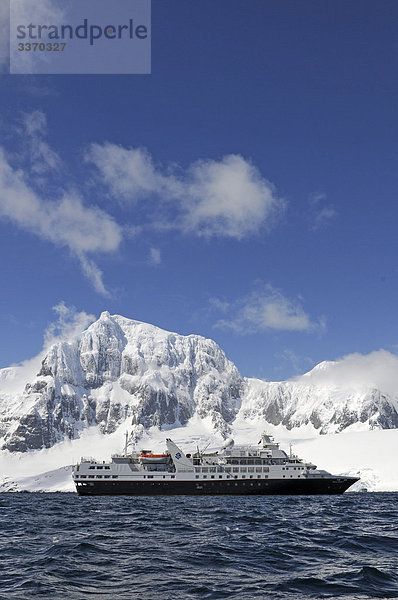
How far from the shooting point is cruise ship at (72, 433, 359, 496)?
111500mm

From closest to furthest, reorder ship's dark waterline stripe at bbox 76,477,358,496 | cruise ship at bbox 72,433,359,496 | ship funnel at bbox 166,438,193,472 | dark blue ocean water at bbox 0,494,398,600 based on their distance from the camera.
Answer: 1. dark blue ocean water at bbox 0,494,398,600
2. ship's dark waterline stripe at bbox 76,477,358,496
3. cruise ship at bbox 72,433,359,496
4. ship funnel at bbox 166,438,193,472

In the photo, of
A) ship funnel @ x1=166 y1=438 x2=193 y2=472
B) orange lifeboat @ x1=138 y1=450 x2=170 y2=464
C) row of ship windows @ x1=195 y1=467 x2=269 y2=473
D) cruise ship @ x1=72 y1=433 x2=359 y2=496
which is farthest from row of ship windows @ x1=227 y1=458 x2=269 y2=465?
orange lifeboat @ x1=138 y1=450 x2=170 y2=464

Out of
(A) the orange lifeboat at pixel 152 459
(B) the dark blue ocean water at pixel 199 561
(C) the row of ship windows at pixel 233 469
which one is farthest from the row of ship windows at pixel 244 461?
(B) the dark blue ocean water at pixel 199 561

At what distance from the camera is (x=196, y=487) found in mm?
112250

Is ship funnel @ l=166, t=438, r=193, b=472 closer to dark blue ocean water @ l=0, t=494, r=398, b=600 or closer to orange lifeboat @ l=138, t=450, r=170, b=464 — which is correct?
orange lifeboat @ l=138, t=450, r=170, b=464

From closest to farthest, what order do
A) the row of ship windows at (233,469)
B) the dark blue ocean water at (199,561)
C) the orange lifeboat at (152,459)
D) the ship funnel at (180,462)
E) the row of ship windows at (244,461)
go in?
the dark blue ocean water at (199,561), the row of ship windows at (233,469), the ship funnel at (180,462), the row of ship windows at (244,461), the orange lifeboat at (152,459)

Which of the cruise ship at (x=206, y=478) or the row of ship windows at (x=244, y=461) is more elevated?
the row of ship windows at (x=244, y=461)

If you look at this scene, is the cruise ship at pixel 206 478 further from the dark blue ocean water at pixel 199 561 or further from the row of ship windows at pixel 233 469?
the dark blue ocean water at pixel 199 561

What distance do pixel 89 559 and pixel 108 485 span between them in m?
91.2

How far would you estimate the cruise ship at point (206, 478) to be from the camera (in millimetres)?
111500

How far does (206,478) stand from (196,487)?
317cm

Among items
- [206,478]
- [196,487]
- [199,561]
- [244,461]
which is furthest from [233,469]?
[199,561]

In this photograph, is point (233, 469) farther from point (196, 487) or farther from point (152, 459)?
point (152, 459)

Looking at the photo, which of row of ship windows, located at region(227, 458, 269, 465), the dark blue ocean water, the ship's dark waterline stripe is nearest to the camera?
the dark blue ocean water
